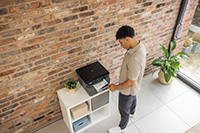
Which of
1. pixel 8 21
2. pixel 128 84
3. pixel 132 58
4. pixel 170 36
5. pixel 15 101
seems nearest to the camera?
pixel 8 21

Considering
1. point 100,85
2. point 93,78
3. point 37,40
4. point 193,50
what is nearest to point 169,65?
point 193,50

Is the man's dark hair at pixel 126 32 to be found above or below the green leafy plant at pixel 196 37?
above

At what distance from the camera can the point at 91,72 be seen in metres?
2.43

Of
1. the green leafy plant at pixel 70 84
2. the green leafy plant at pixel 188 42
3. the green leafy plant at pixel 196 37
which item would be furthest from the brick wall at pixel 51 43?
the green leafy plant at pixel 188 42

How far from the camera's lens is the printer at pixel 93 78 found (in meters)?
2.32

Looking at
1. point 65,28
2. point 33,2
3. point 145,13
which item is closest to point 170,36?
point 145,13

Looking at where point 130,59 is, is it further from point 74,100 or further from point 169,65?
point 169,65

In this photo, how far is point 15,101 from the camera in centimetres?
230

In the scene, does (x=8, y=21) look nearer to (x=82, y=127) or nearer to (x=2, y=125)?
(x=2, y=125)

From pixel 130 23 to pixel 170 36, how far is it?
48.6 inches

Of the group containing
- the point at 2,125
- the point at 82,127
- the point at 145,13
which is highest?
the point at 145,13

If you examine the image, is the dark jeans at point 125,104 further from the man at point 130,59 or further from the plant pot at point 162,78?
the plant pot at point 162,78

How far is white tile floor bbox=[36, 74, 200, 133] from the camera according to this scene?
2.75m

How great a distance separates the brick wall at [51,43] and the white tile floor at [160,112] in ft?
1.90
